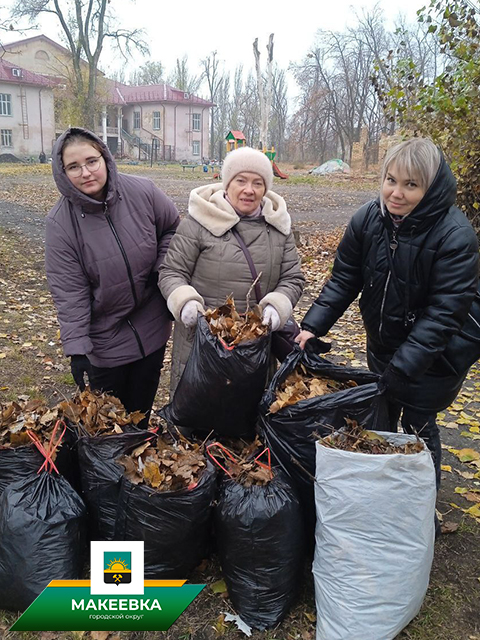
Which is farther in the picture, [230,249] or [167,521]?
[230,249]

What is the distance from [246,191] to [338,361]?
2747mm

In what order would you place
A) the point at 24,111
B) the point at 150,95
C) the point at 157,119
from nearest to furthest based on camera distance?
the point at 24,111
the point at 157,119
the point at 150,95

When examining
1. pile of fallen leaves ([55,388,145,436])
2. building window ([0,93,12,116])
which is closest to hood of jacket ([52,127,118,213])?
pile of fallen leaves ([55,388,145,436])

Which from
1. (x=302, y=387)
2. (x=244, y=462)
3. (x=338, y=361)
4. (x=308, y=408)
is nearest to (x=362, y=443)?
(x=308, y=408)

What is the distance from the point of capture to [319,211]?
13836 millimetres

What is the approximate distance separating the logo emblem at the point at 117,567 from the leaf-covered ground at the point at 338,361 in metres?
0.19

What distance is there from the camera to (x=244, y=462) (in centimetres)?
213

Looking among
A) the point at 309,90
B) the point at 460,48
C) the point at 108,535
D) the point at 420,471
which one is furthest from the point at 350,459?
the point at 309,90

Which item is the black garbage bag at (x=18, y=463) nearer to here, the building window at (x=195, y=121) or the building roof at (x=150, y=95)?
the building roof at (x=150, y=95)

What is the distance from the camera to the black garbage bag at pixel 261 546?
6.38 feet

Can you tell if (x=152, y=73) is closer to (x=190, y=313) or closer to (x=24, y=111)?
(x=24, y=111)

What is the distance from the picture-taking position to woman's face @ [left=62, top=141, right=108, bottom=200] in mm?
2289

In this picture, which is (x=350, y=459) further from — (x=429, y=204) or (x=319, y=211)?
(x=319, y=211)

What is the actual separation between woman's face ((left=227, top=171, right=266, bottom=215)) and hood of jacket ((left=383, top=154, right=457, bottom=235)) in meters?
0.69
